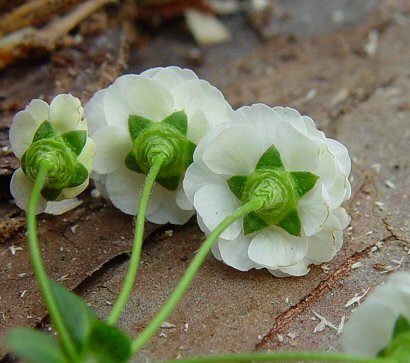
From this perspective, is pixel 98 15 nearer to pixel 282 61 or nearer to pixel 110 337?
pixel 282 61

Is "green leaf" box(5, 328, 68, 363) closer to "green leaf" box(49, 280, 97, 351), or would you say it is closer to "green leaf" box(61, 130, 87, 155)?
"green leaf" box(49, 280, 97, 351)

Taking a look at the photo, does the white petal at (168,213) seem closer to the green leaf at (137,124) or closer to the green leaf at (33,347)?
the green leaf at (137,124)

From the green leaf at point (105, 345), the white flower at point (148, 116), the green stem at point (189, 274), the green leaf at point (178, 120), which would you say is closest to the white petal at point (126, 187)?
the white flower at point (148, 116)

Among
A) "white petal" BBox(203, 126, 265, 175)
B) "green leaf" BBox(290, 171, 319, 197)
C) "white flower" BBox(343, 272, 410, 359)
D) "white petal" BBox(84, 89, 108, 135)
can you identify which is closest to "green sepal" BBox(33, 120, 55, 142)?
"white petal" BBox(84, 89, 108, 135)

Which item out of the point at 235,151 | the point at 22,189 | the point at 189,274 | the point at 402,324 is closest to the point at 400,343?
the point at 402,324

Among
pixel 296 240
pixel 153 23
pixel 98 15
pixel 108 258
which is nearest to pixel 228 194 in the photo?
pixel 296 240

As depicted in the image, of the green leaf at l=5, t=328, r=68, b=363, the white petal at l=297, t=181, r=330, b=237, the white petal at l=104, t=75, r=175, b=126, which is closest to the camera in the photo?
the green leaf at l=5, t=328, r=68, b=363

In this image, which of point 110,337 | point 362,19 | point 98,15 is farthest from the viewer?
point 362,19

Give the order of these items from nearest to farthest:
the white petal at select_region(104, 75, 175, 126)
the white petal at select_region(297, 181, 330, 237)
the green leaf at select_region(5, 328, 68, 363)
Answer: the green leaf at select_region(5, 328, 68, 363)
the white petal at select_region(297, 181, 330, 237)
the white petal at select_region(104, 75, 175, 126)
